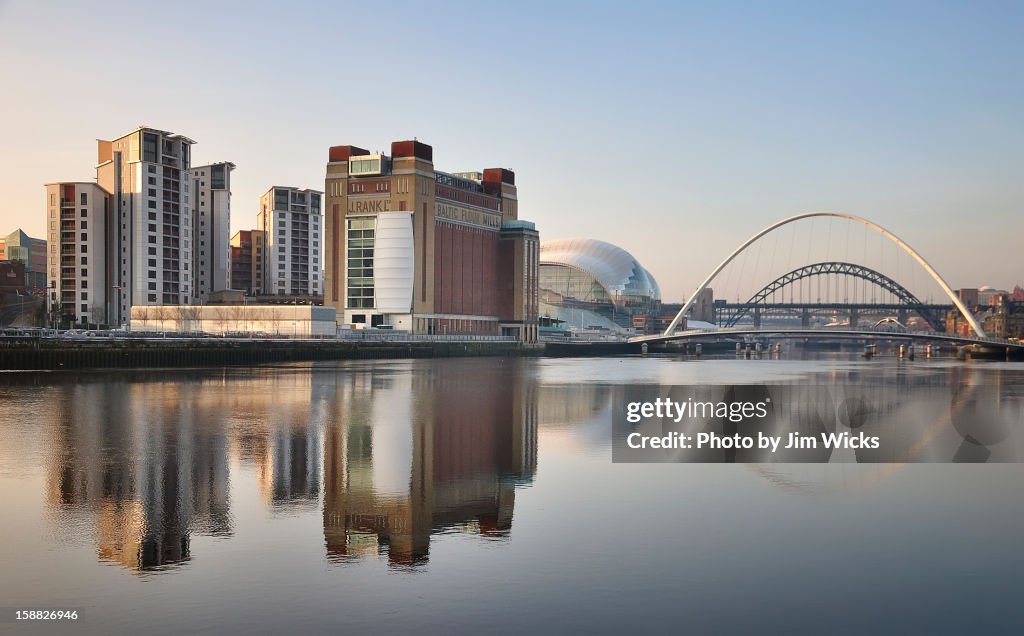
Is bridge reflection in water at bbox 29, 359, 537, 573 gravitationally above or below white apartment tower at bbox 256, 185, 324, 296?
below

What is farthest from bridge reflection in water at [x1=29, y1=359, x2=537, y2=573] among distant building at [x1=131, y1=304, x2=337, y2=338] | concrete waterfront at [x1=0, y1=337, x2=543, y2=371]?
distant building at [x1=131, y1=304, x2=337, y2=338]

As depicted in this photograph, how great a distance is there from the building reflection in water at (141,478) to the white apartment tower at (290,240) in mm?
150718

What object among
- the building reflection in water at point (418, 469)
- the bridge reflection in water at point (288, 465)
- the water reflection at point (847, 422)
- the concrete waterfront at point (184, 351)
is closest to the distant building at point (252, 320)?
the concrete waterfront at point (184, 351)

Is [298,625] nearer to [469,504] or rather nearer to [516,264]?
[469,504]

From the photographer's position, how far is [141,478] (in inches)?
879

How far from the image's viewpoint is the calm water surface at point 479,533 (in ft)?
42.7

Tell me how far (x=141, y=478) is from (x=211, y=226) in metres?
140

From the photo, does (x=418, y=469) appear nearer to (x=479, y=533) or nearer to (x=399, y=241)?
(x=479, y=533)

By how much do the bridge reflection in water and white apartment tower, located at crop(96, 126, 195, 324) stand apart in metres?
85.6

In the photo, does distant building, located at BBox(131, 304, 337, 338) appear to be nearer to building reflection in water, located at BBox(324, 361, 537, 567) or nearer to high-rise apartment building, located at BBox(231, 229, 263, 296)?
building reflection in water, located at BBox(324, 361, 537, 567)

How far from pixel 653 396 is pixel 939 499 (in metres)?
30.9

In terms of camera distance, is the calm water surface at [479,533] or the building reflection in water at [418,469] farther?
the building reflection in water at [418,469]

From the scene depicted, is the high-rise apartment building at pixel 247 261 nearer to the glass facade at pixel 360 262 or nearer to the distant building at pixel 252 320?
the glass facade at pixel 360 262

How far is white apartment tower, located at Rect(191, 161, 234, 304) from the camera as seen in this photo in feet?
500
